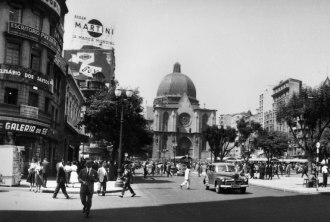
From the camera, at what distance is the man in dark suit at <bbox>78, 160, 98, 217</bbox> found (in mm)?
12055

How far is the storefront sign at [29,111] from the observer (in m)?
28.6

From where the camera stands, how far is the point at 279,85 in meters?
118

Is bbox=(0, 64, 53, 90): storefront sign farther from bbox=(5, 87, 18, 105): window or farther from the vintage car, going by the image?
the vintage car

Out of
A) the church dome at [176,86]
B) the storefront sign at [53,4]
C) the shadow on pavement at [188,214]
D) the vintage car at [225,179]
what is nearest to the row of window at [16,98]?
the storefront sign at [53,4]

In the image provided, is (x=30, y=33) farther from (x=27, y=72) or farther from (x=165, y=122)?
(x=165, y=122)

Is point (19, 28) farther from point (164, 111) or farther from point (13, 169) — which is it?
point (164, 111)

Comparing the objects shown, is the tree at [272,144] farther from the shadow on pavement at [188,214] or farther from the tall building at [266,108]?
Answer: the tall building at [266,108]

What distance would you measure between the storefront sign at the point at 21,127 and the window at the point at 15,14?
22.7 feet

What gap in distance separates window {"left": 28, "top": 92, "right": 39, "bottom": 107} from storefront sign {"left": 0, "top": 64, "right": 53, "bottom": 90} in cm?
78

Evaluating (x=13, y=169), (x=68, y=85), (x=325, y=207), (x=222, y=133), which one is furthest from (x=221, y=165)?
(x=222, y=133)

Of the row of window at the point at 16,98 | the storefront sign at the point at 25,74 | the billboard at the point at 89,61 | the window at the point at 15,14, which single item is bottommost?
the row of window at the point at 16,98

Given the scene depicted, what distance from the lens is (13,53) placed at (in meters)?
28.8

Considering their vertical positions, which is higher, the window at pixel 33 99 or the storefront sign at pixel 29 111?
the window at pixel 33 99

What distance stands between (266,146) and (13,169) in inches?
1513
